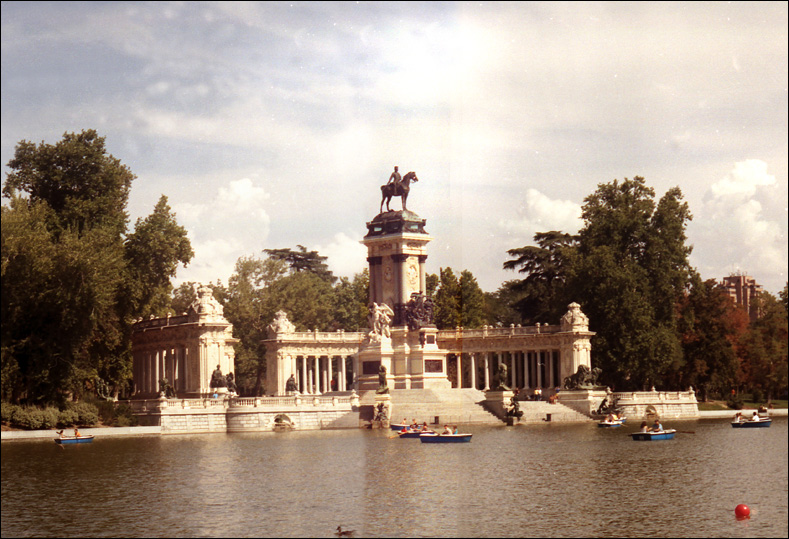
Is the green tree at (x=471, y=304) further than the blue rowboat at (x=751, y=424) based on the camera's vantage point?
Yes

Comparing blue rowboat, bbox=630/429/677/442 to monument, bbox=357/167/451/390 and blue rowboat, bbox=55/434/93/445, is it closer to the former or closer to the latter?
monument, bbox=357/167/451/390

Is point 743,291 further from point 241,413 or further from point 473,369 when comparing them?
point 241,413

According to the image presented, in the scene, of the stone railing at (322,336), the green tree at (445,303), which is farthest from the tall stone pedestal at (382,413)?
the green tree at (445,303)

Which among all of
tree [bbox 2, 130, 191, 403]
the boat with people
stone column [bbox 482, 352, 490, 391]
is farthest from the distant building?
tree [bbox 2, 130, 191, 403]

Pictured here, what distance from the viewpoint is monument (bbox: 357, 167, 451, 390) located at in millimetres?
80125

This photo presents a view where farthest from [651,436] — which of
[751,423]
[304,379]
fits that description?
[304,379]

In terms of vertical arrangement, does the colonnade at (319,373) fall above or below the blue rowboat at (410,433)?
above

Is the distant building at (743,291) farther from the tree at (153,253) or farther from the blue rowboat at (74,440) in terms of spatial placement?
the blue rowboat at (74,440)

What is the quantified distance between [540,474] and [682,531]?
1189cm

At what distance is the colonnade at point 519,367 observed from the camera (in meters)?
94.6

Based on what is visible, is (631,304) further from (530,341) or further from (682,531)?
(682,531)

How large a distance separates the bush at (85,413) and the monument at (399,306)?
22.9 m

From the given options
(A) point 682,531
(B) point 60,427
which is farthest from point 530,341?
(A) point 682,531

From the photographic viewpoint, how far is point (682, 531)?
2730 cm
